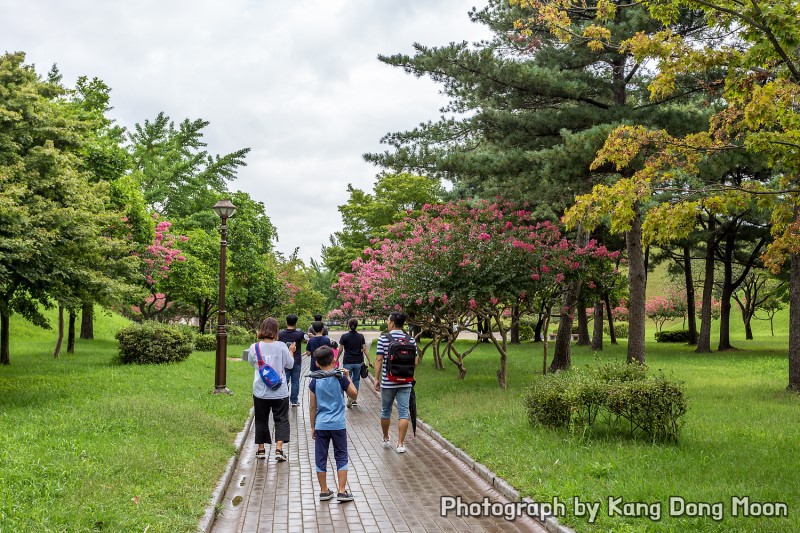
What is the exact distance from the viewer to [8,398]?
12.5 metres

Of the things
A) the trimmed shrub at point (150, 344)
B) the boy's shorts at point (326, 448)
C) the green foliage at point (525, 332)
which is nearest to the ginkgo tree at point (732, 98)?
the boy's shorts at point (326, 448)

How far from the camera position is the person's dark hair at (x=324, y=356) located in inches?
277

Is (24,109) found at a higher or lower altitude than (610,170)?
higher

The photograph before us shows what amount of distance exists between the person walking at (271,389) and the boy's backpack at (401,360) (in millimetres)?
1483

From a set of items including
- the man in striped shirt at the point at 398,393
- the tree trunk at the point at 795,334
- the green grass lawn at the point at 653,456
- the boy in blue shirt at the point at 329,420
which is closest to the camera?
the green grass lawn at the point at 653,456

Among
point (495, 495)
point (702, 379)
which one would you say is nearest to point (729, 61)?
point (495, 495)

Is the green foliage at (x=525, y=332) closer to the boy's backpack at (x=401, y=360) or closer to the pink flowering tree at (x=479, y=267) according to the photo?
the pink flowering tree at (x=479, y=267)

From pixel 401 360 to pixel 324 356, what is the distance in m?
2.27

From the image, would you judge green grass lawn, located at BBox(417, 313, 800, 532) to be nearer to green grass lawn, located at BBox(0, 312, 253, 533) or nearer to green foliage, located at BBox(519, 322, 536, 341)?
green grass lawn, located at BBox(0, 312, 253, 533)

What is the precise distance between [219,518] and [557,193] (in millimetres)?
12851

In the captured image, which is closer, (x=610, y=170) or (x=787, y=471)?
(x=787, y=471)

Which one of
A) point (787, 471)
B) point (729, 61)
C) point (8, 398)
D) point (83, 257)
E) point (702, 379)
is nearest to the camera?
point (787, 471)

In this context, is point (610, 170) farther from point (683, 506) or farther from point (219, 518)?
point (219, 518)

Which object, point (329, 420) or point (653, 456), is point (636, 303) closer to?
point (653, 456)
